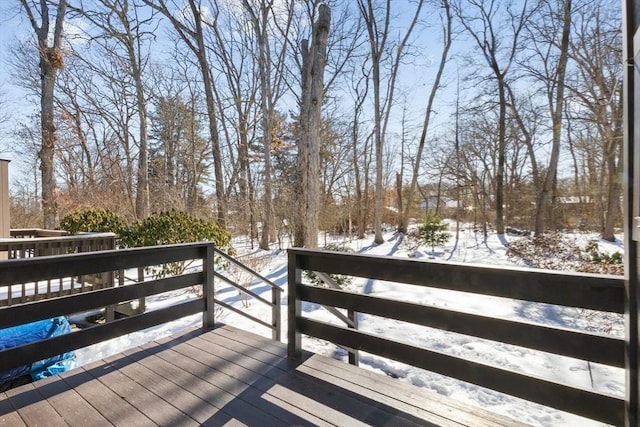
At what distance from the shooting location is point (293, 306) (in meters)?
2.52

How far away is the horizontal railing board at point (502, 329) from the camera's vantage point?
4.82 ft

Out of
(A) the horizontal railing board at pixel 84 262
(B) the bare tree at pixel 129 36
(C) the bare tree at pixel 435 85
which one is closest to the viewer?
(A) the horizontal railing board at pixel 84 262

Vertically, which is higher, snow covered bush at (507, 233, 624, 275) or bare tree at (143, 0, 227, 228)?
bare tree at (143, 0, 227, 228)

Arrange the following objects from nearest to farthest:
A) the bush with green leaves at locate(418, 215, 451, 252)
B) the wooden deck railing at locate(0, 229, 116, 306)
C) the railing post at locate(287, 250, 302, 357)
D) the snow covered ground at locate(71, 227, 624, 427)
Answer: the railing post at locate(287, 250, 302, 357), the snow covered ground at locate(71, 227, 624, 427), the wooden deck railing at locate(0, 229, 116, 306), the bush with green leaves at locate(418, 215, 451, 252)

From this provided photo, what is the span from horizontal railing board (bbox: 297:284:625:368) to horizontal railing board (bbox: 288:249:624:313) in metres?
0.14

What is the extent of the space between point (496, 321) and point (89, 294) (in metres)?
2.68

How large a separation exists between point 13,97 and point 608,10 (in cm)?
2223

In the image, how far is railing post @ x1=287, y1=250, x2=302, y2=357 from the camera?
251 centimetres

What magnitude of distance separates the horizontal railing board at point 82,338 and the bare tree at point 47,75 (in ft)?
32.2

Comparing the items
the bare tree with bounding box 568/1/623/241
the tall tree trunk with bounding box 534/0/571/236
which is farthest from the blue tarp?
the bare tree with bounding box 568/1/623/241

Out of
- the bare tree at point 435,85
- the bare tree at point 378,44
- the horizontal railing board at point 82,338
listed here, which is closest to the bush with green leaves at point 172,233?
the horizontal railing board at point 82,338

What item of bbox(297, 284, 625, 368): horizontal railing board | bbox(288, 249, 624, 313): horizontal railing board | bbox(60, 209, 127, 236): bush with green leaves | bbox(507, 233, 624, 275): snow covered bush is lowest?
bbox(507, 233, 624, 275): snow covered bush

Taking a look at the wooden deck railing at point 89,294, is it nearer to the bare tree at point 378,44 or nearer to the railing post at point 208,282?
the railing post at point 208,282

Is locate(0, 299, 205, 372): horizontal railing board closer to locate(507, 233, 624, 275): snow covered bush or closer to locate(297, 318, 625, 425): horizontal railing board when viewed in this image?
locate(297, 318, 625, 425): horizontal railing board
